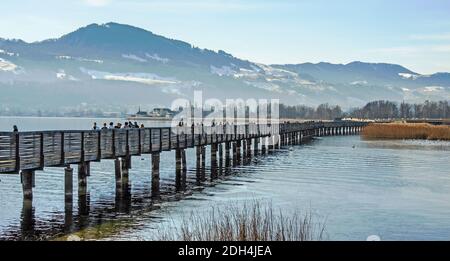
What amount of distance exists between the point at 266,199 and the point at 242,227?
20.4 metres

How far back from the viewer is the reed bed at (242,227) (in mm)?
19797

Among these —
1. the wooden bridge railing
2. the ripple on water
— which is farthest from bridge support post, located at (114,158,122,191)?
the ripple on water

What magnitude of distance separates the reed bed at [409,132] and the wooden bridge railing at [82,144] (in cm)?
7356

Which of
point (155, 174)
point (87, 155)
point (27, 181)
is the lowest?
point (155, 174)

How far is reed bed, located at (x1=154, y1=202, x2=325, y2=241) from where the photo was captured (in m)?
19.8

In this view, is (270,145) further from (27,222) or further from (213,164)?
(27,222)

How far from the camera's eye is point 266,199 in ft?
131

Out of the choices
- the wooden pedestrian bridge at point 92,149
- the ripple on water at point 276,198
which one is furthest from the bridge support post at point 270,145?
the ripple on water at point 276,198

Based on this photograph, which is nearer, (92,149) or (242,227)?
(242,227)

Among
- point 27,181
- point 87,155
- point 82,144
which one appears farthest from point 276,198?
point 27,181

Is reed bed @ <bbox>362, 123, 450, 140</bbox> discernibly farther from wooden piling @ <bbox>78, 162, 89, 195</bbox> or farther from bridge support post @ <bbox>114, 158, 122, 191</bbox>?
wooden piling @ <bbox>78, 162, 89, 195</bbox>

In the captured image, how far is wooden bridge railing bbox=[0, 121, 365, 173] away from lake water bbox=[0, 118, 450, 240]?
2.49 m

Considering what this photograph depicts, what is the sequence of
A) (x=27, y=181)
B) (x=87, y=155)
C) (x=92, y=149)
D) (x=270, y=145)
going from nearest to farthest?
1. (x=27, y=181)
2. (x=87, y=155)
3. (x=92, y=149)
4. (x=270, y=145)
